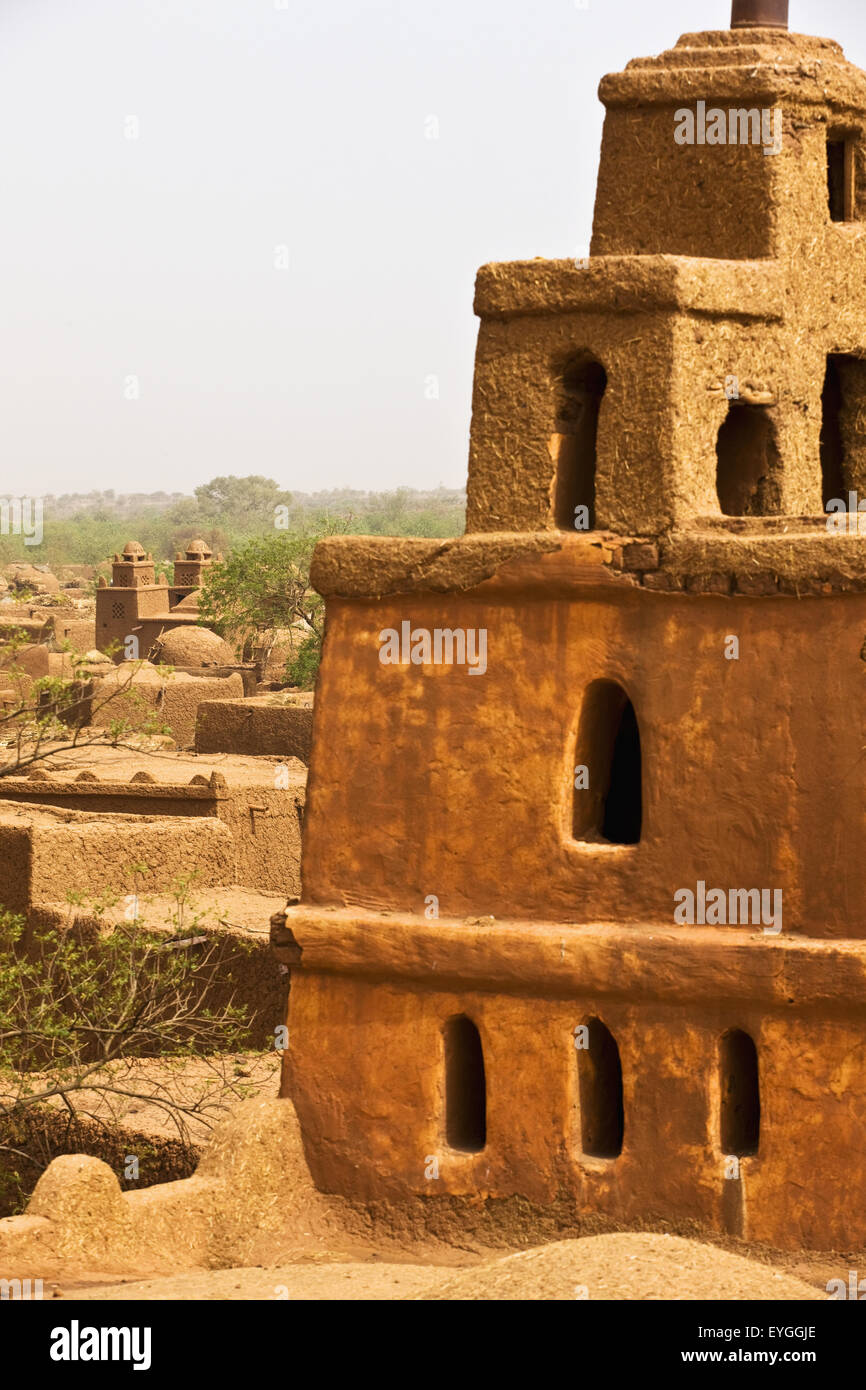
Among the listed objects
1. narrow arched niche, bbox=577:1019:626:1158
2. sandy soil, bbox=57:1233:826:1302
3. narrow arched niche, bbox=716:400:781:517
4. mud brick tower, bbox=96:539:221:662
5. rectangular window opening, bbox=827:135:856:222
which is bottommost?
sandy soil, bbox=57:1233:826:1302

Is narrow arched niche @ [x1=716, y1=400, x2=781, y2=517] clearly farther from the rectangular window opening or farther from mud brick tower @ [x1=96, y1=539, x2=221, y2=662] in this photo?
mud brick tower @ [x1=96, y1=539, x2=221, y2=662]

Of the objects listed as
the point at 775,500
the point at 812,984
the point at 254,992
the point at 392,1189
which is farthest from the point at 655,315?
the point at 254,992

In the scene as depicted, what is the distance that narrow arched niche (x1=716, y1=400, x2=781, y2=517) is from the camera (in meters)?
13.1

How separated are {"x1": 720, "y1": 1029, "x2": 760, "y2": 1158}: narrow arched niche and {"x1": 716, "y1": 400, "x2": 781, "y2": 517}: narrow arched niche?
3.52m

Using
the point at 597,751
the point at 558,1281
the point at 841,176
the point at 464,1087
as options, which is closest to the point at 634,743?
the point at 597,751

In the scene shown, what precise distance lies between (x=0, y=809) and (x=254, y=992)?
4.83m

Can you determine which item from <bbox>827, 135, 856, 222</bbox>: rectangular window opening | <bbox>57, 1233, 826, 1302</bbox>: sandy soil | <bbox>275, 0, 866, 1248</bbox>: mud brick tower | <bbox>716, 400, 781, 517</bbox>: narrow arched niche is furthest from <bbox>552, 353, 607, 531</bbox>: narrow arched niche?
<bbox>57, 1233, 826, 1302</bbox>: sandy soil

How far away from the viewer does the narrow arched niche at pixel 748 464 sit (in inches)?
514

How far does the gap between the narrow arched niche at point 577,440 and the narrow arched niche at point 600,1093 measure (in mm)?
3133

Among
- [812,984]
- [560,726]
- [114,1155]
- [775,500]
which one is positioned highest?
[775,500]

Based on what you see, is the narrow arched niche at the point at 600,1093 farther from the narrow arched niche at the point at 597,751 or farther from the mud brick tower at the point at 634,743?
the narrow arched niche at the point at 597,751

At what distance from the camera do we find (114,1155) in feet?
52.5

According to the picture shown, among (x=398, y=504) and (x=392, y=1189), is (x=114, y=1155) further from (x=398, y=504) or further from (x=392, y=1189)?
(x=398, y=504)

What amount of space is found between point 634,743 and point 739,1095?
2.51m
